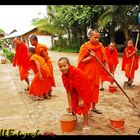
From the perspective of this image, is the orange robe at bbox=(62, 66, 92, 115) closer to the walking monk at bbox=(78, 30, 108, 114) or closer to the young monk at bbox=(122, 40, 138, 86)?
the walking monk at bbox=(78, 30, 108, 114)

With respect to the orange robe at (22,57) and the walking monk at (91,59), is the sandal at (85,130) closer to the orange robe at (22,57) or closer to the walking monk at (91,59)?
the walking monk at (91,59)

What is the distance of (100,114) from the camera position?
23.1 feet

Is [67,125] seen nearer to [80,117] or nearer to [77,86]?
[77,86]

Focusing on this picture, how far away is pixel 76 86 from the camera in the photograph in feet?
19.1

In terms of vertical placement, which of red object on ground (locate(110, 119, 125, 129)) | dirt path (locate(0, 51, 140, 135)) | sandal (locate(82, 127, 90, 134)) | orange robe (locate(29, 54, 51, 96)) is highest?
orange robe (locate(29, 54, 51, 96))

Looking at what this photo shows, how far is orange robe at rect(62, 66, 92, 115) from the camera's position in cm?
579

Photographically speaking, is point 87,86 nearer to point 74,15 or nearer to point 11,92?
point 11,92

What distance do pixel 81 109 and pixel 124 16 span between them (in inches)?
590

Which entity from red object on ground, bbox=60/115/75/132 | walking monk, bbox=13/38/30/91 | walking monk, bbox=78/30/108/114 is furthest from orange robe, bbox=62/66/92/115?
walking monk, bbox=13/38/30/91

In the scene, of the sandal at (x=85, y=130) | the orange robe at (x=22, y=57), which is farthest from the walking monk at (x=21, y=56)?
the sandal at (x=85, y=130)

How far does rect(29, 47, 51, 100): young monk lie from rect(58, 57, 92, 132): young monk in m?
2.64

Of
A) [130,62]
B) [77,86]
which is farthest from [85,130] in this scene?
[130,62]

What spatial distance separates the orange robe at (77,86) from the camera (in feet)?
19.0
